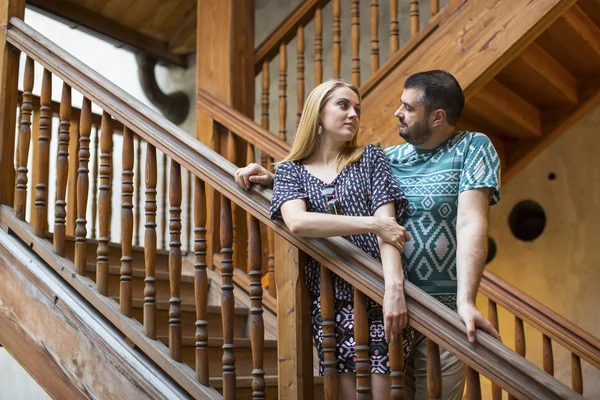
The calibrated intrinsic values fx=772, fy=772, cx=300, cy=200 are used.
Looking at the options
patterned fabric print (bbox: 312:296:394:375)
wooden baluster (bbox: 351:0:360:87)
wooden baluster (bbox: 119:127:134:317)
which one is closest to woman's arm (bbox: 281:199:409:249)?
patterned fabric print (bbox: 312:296:394:375)

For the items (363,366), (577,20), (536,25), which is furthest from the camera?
(577,20)

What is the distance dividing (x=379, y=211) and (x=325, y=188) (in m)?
0.19

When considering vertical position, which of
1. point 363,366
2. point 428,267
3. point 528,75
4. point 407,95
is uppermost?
point 528,75

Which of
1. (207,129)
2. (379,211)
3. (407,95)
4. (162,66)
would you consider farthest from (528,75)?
(162,66)

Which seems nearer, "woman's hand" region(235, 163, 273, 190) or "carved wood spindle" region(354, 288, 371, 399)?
"carved wood spindle" region(354, 288, 371, 399)

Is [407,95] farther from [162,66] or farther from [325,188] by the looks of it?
[162,66]

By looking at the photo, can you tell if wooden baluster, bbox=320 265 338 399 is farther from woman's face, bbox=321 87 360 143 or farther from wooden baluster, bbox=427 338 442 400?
woman's face, bbox=321 87 360 143

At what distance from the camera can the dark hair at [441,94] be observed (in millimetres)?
2213

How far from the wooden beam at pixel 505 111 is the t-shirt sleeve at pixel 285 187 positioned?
6.97 feet

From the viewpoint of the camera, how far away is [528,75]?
4199 millimetres

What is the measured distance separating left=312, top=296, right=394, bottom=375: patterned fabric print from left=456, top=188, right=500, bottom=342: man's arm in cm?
23

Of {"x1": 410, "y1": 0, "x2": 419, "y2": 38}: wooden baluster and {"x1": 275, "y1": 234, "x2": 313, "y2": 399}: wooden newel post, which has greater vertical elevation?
{"x1": 410, "y1": 0, "x2": 419, "y2": 38}: wooden baluster

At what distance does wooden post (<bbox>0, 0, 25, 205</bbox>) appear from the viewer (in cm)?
319

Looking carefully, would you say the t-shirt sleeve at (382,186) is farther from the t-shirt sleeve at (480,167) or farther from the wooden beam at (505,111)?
the wooden beam at (505,111)
